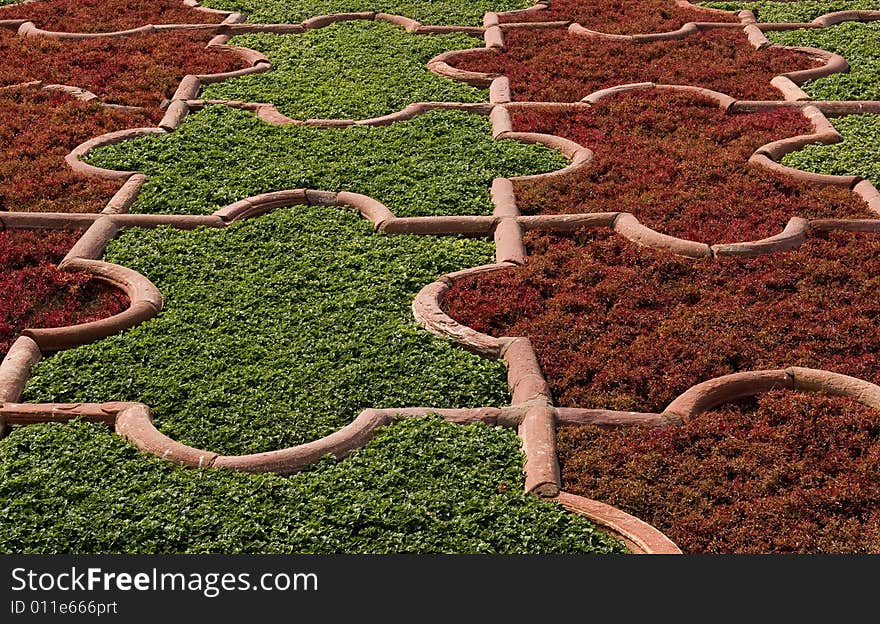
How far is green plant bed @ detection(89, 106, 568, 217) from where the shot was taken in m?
6.70

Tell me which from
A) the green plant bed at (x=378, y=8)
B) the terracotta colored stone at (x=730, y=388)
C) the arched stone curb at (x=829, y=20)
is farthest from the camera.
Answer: the green plant bed at (x=378, y=8)

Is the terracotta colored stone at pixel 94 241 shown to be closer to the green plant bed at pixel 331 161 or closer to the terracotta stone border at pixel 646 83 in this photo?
the green plant bed at pixel 331 161

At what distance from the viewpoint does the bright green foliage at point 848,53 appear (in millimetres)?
8133

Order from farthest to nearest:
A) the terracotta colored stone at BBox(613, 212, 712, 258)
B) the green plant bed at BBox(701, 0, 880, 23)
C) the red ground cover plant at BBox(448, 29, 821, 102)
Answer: the green plant bed at BBox(701, 0, 880, 23) → the red ground cover plant at BBox(448, 29, 821, 102) → the terracotta colored stone at BBox(613, 212, 712, 258)

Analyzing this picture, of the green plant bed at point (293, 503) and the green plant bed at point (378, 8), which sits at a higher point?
the green plant bed at point (378, 8)

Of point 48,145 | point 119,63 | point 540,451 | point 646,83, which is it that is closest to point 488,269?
point 540,451

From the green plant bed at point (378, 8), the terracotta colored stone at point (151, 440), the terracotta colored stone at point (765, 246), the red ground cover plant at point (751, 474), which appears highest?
the green plant bed at point (378, 8)

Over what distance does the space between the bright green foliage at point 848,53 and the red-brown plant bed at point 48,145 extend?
4805 millimetres

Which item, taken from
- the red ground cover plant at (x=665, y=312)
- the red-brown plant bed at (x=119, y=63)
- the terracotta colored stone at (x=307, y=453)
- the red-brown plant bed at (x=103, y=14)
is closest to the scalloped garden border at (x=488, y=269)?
the terracotta colored stone at (x=307, y=453)

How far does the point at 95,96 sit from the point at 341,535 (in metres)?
5.20

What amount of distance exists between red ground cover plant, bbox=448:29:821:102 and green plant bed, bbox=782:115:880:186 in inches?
31.8

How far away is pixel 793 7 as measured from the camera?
33.0 ft

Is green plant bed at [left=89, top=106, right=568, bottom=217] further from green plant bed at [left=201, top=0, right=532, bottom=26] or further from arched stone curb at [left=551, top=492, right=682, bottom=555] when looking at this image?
arched stone curb at [left=551, top=492, right=682, bottom=555]

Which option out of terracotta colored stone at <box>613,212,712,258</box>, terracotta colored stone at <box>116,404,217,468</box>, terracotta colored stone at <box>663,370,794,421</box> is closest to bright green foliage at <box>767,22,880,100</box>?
terracotta colored stone at <box>613,212,712,258</box>
